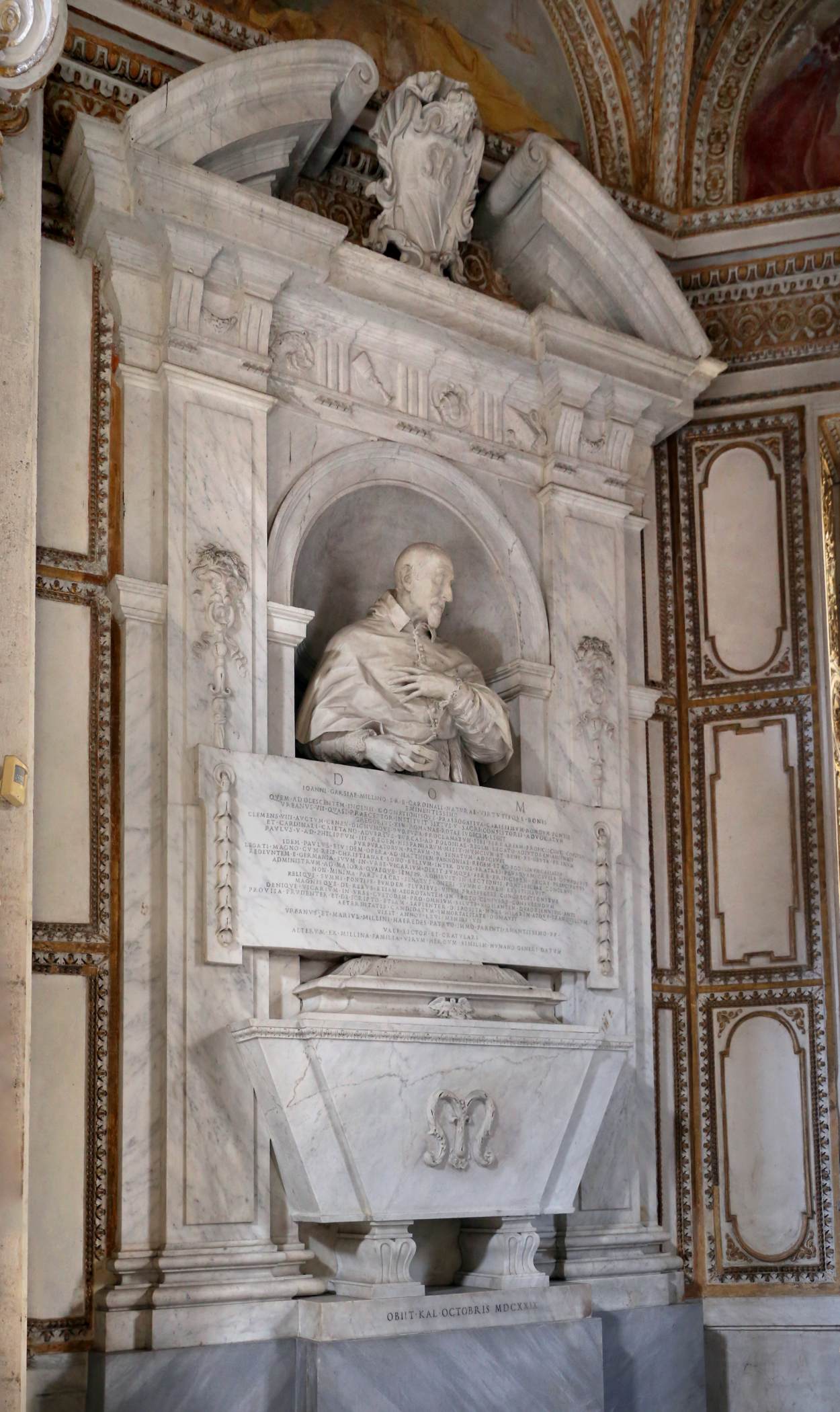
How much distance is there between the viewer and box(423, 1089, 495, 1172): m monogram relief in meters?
6.52

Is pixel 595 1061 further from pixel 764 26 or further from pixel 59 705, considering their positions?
pixel 764 26

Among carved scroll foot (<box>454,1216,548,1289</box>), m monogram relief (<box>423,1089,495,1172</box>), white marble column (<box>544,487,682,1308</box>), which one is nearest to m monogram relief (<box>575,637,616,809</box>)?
white marble column (<box>544,487,682,1308</box>)

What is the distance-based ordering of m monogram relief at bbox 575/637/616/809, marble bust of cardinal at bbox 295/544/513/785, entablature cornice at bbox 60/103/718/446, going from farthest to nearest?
m monogram relief at bbox 575/637/616/809 → marble bust of cardinal at bbox 295/544/513/785 → entablature cornice at bbox 60/103/718/446

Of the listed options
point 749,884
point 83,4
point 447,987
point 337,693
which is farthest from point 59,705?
point 749,884

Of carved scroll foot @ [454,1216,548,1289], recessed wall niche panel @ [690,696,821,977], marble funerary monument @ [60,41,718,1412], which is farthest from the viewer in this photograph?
recessed wall niche panel @ [690,696,821,977]

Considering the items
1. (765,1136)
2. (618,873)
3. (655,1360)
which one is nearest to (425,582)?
(618,873)

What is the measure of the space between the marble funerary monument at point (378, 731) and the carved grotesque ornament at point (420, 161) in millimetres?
17

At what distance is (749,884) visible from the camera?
27.2 ft

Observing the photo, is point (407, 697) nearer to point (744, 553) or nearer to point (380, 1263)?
point (380, 1263)

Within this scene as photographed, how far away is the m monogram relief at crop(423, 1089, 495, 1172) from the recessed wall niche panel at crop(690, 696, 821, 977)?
77.6 inches

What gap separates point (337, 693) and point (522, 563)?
1265 millimetres

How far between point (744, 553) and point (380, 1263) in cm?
395

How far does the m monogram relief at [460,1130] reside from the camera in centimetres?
652

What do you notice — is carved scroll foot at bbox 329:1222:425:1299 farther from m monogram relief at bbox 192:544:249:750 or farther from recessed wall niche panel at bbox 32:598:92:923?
m monogram relief at bbox 192:544:249:750
